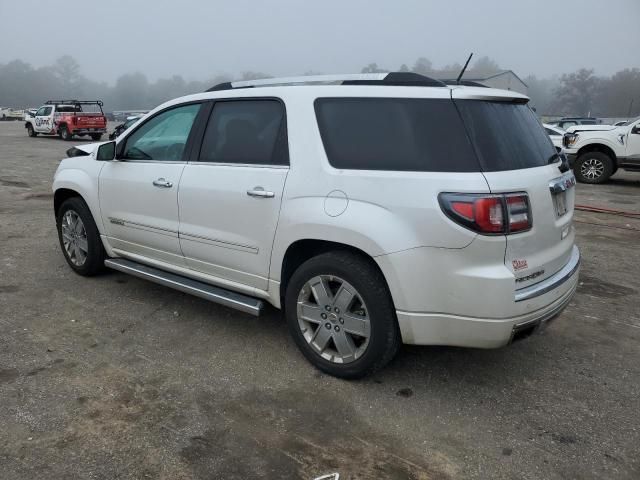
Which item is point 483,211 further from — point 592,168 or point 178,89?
point 178,89

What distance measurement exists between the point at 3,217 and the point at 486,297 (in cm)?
743

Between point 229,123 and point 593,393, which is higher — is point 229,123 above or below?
above

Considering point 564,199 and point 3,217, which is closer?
point 564,199

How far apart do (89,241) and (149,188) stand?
1.11 m

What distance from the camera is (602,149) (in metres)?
12.8

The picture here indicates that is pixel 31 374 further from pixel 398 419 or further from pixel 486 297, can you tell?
pixel 486 297

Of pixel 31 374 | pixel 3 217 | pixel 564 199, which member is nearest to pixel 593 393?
pixel 564 199

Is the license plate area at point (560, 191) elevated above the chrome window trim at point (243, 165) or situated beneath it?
situated beneath

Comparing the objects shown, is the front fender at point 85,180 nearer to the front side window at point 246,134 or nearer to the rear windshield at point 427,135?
the front side window at point 246,134

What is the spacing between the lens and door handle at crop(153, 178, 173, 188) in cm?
389

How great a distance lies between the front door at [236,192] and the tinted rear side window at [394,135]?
361mm

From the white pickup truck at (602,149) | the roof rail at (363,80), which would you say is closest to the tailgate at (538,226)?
the roof rail at (363,80)

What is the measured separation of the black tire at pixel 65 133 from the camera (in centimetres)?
2508

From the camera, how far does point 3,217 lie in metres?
7.72
